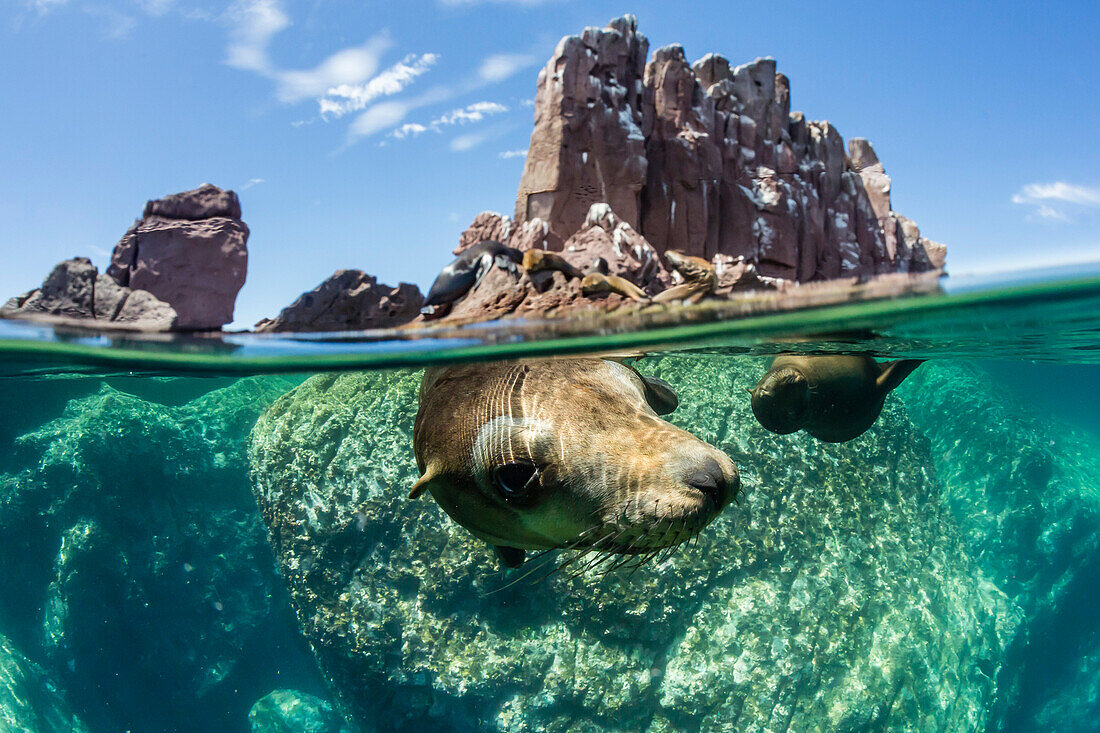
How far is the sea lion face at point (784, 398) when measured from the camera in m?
5.19

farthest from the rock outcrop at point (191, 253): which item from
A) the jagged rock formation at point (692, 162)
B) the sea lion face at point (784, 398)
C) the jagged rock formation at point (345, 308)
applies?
→ the sea lion face at point (784, 398)

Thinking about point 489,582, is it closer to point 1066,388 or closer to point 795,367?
point 795,367

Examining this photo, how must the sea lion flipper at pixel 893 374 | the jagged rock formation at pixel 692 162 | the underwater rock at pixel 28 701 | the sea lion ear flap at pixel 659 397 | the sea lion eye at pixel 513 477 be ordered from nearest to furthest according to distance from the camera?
the sea lion eye at pixel 513 477 < the sea lion ear flap at pixel 659 397 < the sea lion flipper at pixel 893 374 < the underwater rock at pixel 28 701 < the jagged rock formation at pixel 692 162

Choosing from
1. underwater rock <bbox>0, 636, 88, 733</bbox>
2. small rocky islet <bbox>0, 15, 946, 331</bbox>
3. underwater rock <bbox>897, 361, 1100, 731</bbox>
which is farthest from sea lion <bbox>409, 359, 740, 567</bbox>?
underwater rock <bbox>897, 361, 1100, 731</bbox>

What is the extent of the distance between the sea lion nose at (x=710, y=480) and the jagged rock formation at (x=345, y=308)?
3820 millimetres

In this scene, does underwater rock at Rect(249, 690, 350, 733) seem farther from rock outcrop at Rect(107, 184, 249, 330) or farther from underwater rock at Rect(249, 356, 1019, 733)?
rock outcrop at Rect(107, 184, 249, 330)

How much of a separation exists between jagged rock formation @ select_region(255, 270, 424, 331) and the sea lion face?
320cm

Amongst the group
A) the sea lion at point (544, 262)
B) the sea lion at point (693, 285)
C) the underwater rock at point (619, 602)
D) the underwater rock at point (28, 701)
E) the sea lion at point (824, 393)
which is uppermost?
the sea lion at point (544, 262)

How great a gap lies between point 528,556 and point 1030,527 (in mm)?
15590

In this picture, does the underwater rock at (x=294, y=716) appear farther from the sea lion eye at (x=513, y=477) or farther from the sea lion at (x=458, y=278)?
the sea lion eye at (x=513, y=477)

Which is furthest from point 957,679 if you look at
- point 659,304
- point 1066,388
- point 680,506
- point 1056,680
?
point 1066,388

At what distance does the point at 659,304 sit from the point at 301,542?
8.13m

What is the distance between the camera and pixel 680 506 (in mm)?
2547

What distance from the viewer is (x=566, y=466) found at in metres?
2.82
